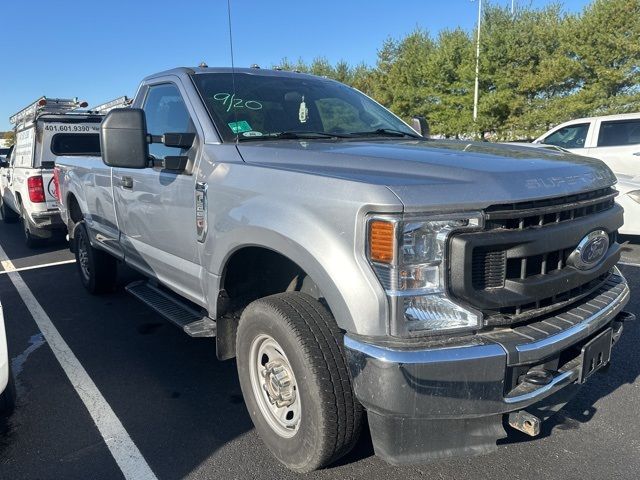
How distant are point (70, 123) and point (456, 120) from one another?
67.0ft

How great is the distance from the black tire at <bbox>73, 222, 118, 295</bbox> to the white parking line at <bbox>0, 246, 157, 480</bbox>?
622 mm

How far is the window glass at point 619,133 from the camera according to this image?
27.8 ft

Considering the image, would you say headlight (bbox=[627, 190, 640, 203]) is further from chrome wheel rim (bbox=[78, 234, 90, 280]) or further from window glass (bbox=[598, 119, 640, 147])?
chrome wheel rim (bbox=[78, 234, 90, 280])

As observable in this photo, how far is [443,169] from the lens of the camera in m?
2.23

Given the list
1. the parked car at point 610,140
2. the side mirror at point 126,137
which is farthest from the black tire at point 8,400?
the parked car at point 610,140

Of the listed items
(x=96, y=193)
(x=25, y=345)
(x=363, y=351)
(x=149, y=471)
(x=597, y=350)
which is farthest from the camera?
(x=96, y=193)

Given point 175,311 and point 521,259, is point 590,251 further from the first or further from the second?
point 175,311

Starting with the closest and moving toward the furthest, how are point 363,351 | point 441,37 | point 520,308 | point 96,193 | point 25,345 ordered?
1. point 363,351
2. point 520,308
3. point 25,345
4. point 96,193
5. point 441,37

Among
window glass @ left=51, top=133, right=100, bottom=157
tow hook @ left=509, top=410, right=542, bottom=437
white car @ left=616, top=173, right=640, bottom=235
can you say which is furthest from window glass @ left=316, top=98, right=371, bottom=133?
window glass @ left=51, top=133, right=100, bottom=157

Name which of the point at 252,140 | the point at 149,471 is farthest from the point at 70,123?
the point at 149,471

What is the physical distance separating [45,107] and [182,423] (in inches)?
307

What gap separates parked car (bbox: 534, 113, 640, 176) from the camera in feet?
27.1

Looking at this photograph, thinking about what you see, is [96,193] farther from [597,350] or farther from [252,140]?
[597,350]

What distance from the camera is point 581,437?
9.62ft
